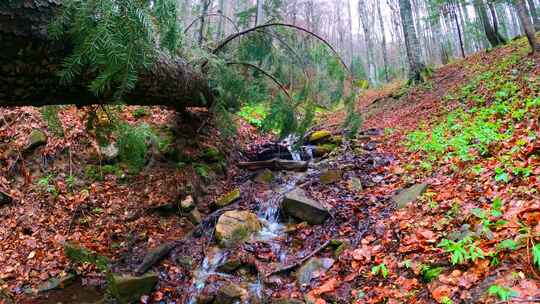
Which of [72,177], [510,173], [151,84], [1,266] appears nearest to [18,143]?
[72,177]

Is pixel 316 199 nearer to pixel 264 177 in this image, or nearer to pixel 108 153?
pixel 264 177

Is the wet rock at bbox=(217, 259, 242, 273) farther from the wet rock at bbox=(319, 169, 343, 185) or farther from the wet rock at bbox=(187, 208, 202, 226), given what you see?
the wet rock at bbox=(319, 169, 343, 185)

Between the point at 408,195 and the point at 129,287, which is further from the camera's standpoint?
the point at 408,195

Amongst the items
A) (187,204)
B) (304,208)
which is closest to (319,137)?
(304,208)

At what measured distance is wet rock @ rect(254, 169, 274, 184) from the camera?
657 centimetres

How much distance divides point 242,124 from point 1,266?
658 centimetres

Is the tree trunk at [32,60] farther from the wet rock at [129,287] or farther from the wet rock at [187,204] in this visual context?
the wet rock at [187,204]

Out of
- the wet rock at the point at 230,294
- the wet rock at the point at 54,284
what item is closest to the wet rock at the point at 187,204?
the wet rock at the point at 54,284

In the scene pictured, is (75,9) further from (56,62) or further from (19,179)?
(19,179)

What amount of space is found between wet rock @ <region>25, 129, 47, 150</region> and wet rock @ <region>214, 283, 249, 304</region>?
403 centimetres

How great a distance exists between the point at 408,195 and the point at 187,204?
3.48m

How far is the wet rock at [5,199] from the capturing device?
4.73 m

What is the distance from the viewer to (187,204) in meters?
5.48

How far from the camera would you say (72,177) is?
17.3 ft
